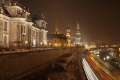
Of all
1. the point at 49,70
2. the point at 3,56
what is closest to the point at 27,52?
the point at 3,56

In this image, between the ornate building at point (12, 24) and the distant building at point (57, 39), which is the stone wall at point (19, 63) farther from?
the distant building at point (57, 39)

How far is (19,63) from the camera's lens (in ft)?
145

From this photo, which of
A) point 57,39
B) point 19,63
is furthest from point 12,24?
point 57,39

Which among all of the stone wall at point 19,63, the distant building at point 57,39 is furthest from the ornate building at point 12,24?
the distant building at point 57,39

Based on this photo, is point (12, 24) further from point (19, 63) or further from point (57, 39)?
point (57, 39)

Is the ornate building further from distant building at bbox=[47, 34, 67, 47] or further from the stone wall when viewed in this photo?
distant building at bbox=[47, 34, 67, 47]

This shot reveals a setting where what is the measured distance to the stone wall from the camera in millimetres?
37312

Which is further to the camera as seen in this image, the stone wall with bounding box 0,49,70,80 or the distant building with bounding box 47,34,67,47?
the distant building with bounding box 47,34,67,47

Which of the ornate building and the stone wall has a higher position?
the ornate building

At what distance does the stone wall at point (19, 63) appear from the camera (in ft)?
122

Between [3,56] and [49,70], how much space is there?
105 feet

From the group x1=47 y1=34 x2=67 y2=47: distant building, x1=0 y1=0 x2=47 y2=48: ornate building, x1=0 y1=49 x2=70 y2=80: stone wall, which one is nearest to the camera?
x1=0 y1=49 x2=70 y2=80: stone wall

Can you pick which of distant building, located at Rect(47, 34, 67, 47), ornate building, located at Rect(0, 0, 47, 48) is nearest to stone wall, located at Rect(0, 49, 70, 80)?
ornate building, located at Rect(0, 0, 47, 48)

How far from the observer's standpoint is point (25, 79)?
43062 millimetres
